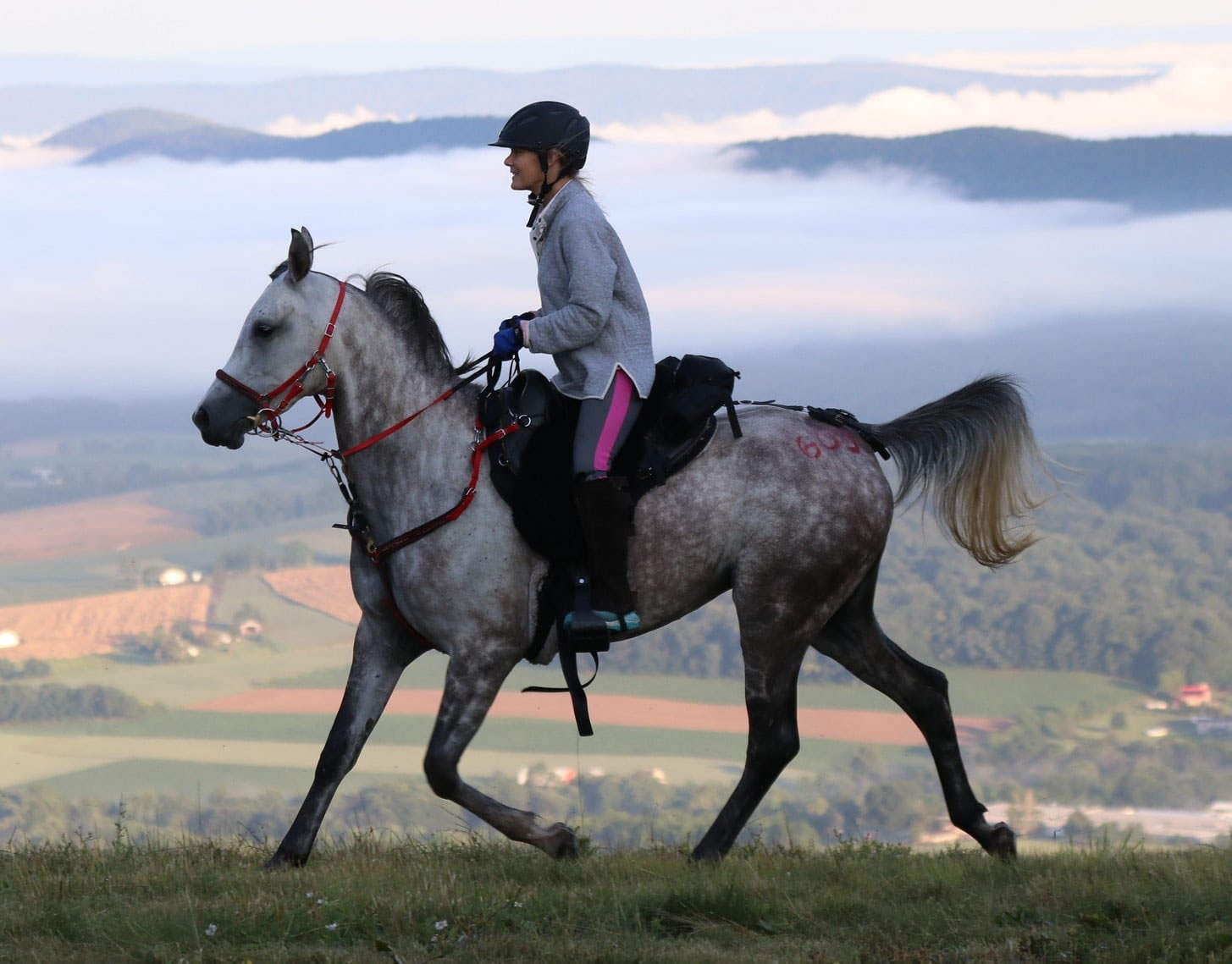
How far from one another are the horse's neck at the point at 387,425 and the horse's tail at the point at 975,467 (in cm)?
236

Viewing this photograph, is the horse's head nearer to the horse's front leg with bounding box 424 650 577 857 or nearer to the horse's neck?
the horse's neck

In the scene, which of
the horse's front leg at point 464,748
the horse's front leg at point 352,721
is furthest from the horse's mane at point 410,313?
the horse's front leg at point 464,748

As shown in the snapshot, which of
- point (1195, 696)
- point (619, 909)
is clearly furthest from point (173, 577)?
point (619, 909)

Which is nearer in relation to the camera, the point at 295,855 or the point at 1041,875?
the point at 1041,875

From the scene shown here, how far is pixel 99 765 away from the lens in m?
99.5

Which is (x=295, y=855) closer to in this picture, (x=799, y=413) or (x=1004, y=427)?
(x=799, y=413)

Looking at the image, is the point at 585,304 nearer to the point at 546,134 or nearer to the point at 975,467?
the point at 546,134

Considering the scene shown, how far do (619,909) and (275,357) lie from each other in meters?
2.81

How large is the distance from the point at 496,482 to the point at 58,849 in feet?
8.89

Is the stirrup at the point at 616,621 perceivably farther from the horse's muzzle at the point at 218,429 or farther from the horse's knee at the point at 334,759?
the horse's muzzle at the point at 218,429

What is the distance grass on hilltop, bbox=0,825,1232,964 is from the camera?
19.6ft

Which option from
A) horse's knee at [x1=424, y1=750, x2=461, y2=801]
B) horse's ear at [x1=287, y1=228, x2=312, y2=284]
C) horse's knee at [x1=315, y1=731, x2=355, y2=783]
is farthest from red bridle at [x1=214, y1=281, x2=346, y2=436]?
horse's knee at [x1=424, y1=750, x2=461, y2=801]

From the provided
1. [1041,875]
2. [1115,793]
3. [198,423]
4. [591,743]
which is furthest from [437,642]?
[1115,793]

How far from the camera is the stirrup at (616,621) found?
7.66 meters
